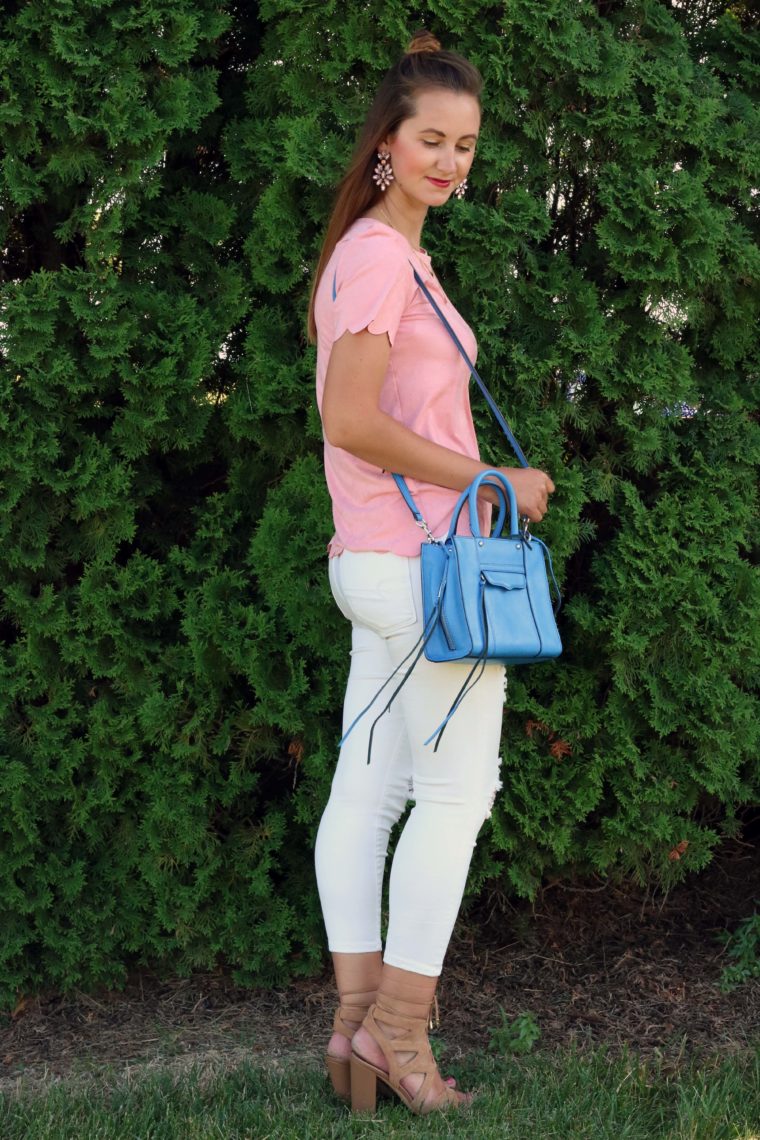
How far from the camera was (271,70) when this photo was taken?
11.8 ft

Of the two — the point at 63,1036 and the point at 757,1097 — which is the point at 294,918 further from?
the point at 757,1097

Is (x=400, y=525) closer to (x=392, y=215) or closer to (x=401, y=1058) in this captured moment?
(x=392, y=215)

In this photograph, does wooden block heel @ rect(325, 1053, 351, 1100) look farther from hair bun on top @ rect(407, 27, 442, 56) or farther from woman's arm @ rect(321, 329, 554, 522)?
hair bun on top @ rect(407, 27, 442, 56)

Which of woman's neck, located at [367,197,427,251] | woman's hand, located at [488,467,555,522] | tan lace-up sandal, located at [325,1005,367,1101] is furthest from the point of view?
tan lace-up sandal, located at [325,1005,367,1101]

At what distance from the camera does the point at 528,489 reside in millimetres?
2643

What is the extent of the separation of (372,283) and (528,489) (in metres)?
0.54

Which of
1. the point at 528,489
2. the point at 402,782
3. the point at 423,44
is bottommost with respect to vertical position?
the point at 402,782

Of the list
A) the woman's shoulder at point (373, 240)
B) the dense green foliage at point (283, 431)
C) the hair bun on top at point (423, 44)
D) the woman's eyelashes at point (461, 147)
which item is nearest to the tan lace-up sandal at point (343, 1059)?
the dense green foliage at point (283, 431)

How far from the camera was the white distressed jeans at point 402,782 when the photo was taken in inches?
104

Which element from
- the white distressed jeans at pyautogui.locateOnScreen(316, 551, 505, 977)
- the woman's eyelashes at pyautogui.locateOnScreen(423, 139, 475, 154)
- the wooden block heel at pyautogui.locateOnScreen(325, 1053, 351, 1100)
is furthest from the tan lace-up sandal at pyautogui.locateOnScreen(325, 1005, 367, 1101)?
the woman's eyelashes at pyautogui.locateOnScreen(423, 139, 475, 154)

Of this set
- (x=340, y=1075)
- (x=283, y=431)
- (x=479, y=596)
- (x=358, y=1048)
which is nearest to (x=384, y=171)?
(x=479, y=596)

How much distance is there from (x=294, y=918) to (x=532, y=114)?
2.44m

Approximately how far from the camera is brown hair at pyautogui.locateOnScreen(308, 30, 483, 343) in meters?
2.65

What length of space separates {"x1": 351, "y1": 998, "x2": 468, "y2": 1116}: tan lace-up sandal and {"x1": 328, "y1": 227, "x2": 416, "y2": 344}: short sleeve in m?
1.46
